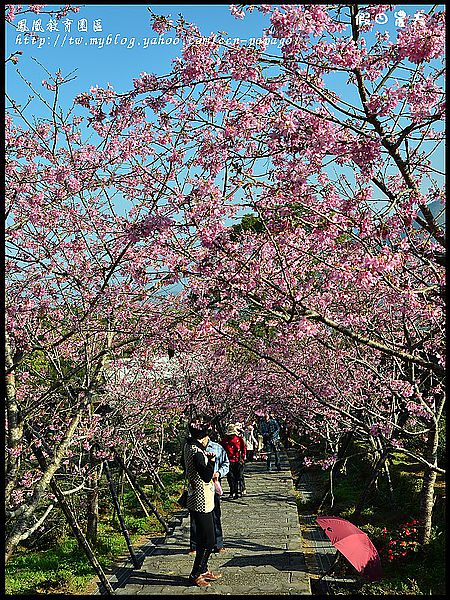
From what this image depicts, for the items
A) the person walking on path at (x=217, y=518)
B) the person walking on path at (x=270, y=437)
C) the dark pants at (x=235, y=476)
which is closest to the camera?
the person walking on path at (x=217, y=518)

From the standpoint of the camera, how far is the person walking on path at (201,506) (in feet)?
24.6

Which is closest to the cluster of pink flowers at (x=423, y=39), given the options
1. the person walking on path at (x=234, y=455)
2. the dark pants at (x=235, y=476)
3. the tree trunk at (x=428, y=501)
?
the tree trunk at (x=428, y=501)

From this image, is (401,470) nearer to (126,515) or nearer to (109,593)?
(126,515)

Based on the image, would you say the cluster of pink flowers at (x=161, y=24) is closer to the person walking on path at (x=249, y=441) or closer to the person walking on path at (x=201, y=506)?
the person walking on path at (x=201, y=506)

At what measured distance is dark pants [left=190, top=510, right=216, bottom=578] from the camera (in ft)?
24.5

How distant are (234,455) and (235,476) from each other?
95 cm

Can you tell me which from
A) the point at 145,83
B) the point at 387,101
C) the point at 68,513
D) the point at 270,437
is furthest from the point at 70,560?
the point at 270,437

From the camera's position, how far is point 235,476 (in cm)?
1430

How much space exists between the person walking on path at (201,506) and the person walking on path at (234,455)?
5652mm

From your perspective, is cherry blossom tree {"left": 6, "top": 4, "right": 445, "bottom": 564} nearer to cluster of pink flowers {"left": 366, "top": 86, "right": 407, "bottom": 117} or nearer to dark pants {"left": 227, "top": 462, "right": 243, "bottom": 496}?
cluster of pink flowers {"left": 366, "top": 86, "right": 407, "bottom": 117}

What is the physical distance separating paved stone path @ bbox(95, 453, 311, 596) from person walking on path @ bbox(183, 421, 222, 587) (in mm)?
180

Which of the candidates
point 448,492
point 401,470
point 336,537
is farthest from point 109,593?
point 401,470

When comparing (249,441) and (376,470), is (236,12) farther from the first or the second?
(249,441)

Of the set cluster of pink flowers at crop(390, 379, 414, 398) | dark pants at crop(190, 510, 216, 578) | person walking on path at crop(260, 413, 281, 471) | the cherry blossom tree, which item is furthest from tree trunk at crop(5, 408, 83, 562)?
person walking on path at crop(260, 413, 281, 471)
